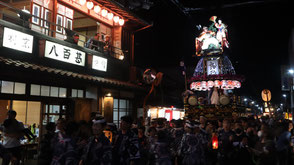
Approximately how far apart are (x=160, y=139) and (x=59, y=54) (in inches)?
340

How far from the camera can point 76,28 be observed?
21453 millimetres

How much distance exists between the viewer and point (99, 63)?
16.8 meters

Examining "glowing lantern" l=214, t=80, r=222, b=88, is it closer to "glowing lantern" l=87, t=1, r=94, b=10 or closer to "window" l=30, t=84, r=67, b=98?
"glowing lantern" l=87, t=1, r=94, b=10

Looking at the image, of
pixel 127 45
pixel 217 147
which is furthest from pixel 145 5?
pixel 217 147

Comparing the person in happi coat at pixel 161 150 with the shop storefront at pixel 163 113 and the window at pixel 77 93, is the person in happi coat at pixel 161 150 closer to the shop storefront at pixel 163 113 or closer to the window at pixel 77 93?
the window at pixel 77 93

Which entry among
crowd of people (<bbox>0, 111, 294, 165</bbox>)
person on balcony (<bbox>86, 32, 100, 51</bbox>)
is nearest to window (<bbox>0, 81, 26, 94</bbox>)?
crowd of people (<bbox>0, 111, 294, 165</bbox>)

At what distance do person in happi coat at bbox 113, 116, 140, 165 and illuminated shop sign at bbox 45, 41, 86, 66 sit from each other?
8510 millimetres

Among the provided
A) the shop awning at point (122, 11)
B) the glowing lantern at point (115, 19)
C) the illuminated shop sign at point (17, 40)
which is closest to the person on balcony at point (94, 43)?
the glowing lantern at point (115, 19)

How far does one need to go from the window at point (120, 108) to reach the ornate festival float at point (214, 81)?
4.37 metres

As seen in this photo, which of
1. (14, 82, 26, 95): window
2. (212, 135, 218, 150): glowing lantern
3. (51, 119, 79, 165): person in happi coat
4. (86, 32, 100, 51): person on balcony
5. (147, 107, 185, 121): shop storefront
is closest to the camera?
(51, 119, 79, 165): person in happi coat

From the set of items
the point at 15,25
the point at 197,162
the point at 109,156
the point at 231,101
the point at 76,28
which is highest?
the point at 76,28

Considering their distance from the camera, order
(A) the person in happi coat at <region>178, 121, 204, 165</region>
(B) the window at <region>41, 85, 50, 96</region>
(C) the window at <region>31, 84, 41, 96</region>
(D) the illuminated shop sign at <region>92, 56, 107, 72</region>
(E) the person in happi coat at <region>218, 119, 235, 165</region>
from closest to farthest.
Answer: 1. (A) the person in happi coat at <region>178, 121, 204, 165</region>
2. (E) the person in happi coat at <region>218, 119, 235, 165</region>
3. (C) the window at <region>31, 84, 41, 96</region>
4. (B) the window at <region>41, 85, 50, 96</region>
5. (D) the illuminated shop sign at <region>92, 56, 107, 72</region>

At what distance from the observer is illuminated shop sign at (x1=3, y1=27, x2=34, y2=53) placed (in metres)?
11.3

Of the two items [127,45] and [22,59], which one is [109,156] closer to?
[22,59]
